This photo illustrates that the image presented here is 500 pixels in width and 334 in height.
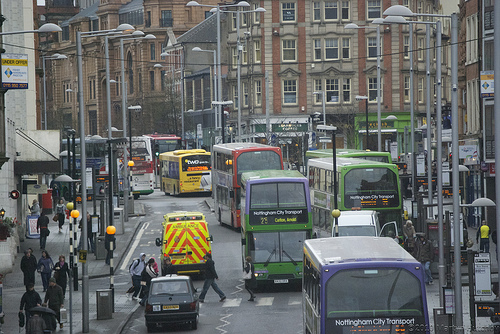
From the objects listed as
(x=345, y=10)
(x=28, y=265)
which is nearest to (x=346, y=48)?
(x=345, y=10)

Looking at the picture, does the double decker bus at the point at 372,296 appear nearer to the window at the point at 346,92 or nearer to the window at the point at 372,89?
the window at the point at 346,92

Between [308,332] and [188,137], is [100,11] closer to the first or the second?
[188,137]

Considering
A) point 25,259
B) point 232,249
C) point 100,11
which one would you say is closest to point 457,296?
point 25,259

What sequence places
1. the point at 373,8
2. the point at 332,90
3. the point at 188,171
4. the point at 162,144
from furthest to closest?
the point at 373,8 < the point at 332,90 < the point at 162,144 < the point at 188,171

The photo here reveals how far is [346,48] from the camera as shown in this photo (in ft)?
272

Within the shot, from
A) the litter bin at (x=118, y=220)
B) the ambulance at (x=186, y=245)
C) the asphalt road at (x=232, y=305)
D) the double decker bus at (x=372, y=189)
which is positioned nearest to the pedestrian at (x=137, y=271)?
the asphalt road at (x=232, y=305)

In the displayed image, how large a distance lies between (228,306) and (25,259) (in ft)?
22.8

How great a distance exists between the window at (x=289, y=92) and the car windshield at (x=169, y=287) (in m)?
58.6

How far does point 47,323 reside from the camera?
21109mm

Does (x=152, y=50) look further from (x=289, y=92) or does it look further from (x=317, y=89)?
(x=317, y=89)

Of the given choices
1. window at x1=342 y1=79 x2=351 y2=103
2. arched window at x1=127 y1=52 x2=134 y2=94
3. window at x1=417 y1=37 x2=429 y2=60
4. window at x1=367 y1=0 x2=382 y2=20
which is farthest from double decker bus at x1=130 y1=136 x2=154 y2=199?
arched window at x1=127 y1=52 x2=134 y2=94

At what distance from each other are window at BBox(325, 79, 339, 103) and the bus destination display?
52.2m

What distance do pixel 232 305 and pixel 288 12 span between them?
57251mm

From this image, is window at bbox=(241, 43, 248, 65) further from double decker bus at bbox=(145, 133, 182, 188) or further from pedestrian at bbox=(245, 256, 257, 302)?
pedestrian at bbox=(245, 256, 257, 302)
